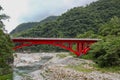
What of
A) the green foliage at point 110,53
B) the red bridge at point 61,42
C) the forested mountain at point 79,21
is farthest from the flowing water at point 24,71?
the forested mountain at point 79,21

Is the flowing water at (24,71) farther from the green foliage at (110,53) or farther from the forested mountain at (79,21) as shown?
the forested mountain at (79,21)

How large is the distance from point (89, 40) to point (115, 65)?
16201mm

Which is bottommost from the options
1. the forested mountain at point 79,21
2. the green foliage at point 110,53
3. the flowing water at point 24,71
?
the flowing water at point 24,71

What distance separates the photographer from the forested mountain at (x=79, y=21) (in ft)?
494

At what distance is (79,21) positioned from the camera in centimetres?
15488

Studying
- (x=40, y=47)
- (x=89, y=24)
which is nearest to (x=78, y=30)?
(x=89, y=24)

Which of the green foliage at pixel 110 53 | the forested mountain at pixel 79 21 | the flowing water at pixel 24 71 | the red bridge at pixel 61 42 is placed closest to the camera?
the flowing water at pixel 24 71

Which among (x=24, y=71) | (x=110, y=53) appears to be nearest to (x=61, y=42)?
(x=24, y=71)

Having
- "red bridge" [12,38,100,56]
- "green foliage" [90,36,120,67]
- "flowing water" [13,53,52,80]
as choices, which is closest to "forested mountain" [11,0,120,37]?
"red bridge" [12,38,100,56]

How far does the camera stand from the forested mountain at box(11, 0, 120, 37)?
15050 cm

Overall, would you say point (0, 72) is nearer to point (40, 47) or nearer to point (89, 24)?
point (40, 47)

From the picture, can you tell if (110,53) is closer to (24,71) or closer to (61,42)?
(24,71)

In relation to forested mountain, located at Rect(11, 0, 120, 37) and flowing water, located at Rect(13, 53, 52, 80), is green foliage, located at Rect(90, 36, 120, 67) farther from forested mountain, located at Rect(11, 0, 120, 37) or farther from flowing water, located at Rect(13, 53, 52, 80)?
forested mountain, located at Rect(11, 0, 120, 37)

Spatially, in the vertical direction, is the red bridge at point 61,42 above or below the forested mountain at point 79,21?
below
